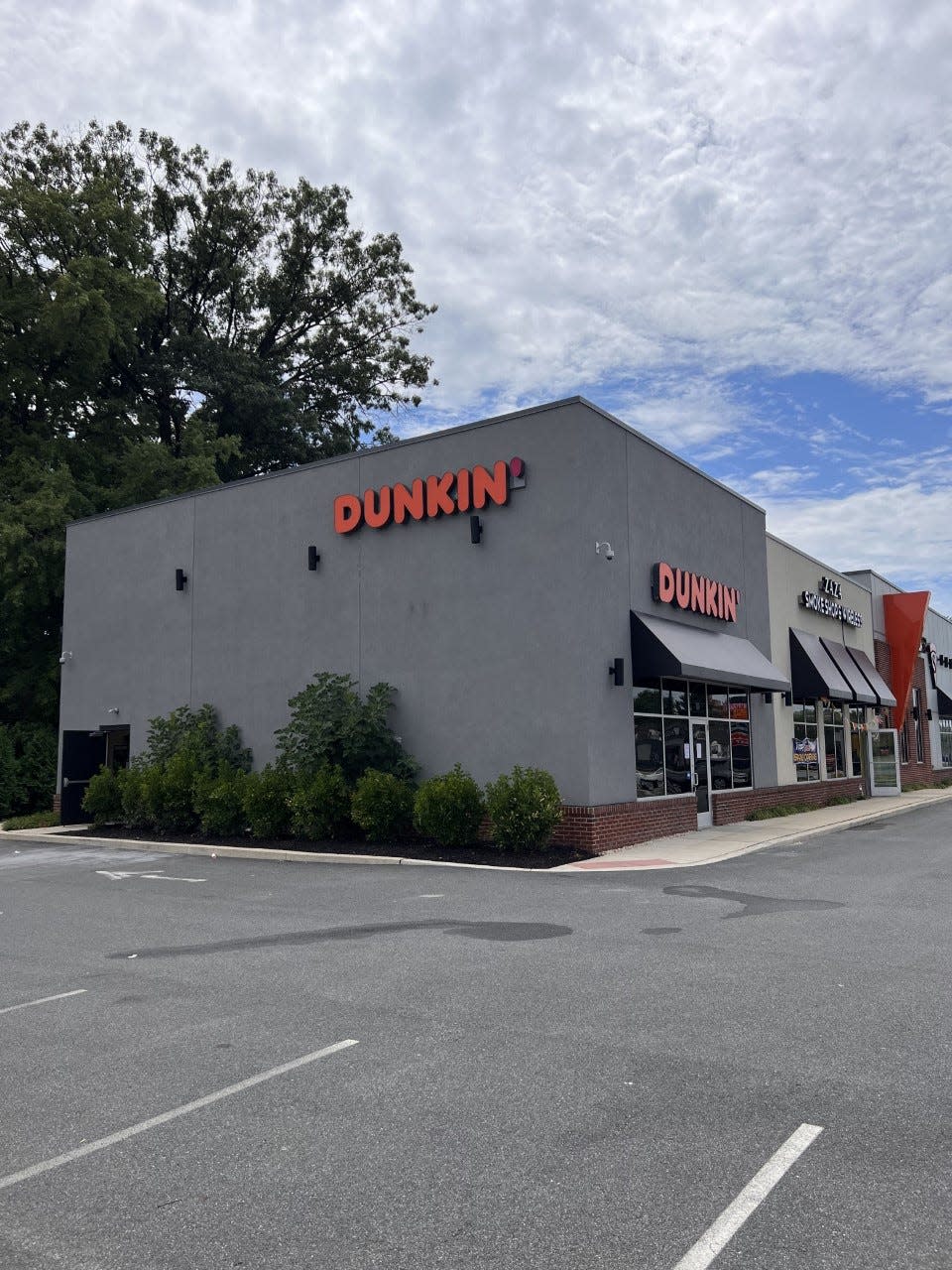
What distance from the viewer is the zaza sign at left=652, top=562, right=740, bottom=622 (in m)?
20.3

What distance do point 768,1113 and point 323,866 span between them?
12599 millimetres

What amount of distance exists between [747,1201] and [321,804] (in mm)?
15561

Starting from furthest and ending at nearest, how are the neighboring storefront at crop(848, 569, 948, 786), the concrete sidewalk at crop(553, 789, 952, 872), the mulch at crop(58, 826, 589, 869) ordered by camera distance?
the neighboring storefront at crop(848, 569, 948, 786), the mulch at crop(58, 826, 589, 869), the concrete sidewalk at crop(553, 789, 952, 872)

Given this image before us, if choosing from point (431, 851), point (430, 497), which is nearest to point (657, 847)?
point (431, 851)

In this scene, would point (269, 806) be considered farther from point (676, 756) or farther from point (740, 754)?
point (740, 754)

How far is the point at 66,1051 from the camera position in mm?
6266

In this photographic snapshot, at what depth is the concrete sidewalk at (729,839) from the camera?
15992mm

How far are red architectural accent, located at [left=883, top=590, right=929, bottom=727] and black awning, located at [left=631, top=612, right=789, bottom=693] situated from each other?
665 inches

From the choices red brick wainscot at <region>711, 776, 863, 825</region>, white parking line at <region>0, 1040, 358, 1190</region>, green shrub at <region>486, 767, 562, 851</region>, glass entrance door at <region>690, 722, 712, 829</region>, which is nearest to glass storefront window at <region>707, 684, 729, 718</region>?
glass entrance door at <region>690, 722, 712, 829</region>

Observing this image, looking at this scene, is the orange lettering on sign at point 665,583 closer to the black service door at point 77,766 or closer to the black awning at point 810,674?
the black awning at point 810,674

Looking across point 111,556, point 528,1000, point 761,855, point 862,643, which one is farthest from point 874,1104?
point 862,643

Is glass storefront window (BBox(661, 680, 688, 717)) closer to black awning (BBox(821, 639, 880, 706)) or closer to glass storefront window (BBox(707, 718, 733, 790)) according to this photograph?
glass storefront window (BBox(707, 718, 733, 790))

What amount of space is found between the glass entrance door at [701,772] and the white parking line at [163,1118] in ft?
53.8

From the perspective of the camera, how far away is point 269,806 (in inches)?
784
